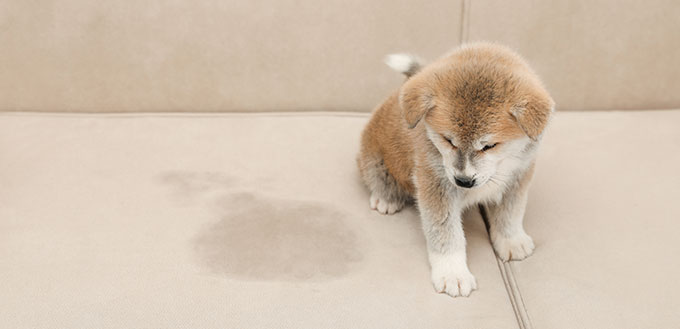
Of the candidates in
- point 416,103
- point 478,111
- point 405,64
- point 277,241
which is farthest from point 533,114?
point 277,241

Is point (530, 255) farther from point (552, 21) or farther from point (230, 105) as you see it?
point (230, 105)

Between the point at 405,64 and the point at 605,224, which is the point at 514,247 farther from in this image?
the point at 405,64

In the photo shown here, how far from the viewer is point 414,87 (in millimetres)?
1371

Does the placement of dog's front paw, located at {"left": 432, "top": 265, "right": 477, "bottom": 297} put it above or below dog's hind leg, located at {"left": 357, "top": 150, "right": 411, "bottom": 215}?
below

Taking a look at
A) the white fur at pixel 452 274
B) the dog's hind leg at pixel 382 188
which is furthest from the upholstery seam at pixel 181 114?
the white fur at pixel 452 274

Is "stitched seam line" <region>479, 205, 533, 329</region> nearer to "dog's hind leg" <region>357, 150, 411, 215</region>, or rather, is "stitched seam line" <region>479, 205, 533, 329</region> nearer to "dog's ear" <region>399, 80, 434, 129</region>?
"dog's hind leg" <region>357, 150, 411, 215</region>

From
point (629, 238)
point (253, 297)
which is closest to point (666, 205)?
point (629, 238)

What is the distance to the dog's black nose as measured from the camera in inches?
52.2

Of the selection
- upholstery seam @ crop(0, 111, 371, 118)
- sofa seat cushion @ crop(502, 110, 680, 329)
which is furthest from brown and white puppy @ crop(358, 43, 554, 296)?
upholstery seam @ crop(0, 111, 371, 118)

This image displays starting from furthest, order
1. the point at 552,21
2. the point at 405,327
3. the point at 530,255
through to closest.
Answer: the point at 552,21
the point at 530,255
the point at 405,327

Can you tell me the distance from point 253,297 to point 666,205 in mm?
1140

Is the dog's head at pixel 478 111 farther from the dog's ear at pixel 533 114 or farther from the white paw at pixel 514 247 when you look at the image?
the white paw at pixel 514 247

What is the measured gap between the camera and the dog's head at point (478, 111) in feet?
4.15

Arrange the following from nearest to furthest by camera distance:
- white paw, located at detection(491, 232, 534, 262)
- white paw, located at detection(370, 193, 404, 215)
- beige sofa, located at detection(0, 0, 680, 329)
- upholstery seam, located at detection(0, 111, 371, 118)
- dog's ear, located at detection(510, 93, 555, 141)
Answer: dog's ear, located at detection(510, 93, 555, 141) → beige sofa, located at detection(0, 0, 680, 329) → white paw, located at detection(491, 232, 534, 262) → white paw, located at detection(370, 193, 404, 215) → upholstery seam, located at detection(0, 111, 371, 118)
